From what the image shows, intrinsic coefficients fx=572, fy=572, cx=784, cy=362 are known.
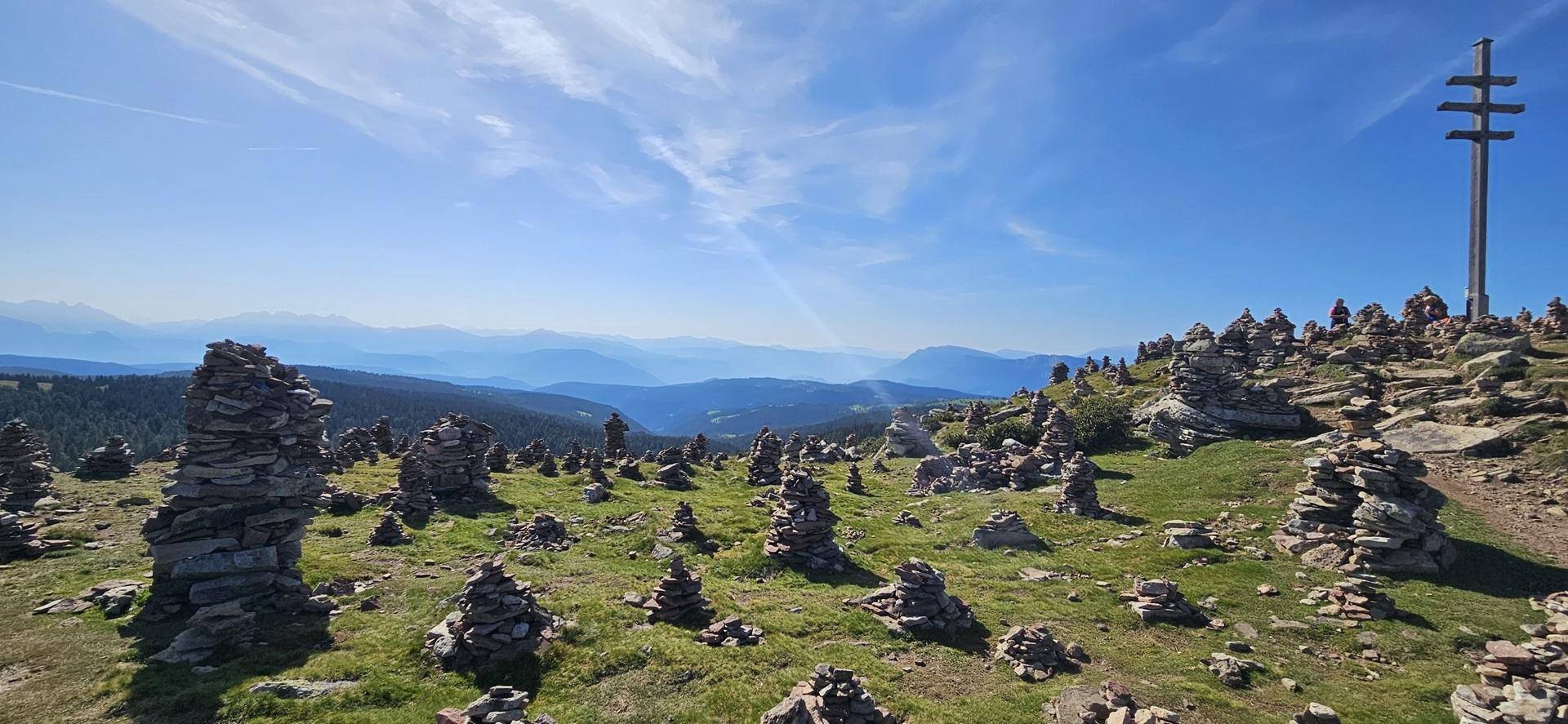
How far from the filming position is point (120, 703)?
1156 centimetres

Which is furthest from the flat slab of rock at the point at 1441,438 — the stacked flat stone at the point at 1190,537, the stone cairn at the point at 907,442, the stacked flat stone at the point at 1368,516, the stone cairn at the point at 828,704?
the stone cairn at the point at 907,442

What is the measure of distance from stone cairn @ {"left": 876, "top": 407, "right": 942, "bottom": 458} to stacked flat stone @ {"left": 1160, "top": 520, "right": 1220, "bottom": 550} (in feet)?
110

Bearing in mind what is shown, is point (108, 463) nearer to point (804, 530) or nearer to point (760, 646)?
point (804, 530)

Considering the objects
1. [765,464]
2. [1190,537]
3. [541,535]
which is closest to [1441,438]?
[1190,537]

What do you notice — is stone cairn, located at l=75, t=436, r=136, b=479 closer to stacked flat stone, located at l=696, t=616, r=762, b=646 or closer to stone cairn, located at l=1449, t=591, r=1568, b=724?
stacked flat stone, located at l=696, t=616, r=762, b=646

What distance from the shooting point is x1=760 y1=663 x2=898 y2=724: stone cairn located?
11648 mm

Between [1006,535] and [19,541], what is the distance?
36918mm

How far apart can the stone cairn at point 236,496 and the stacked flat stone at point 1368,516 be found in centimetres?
3374

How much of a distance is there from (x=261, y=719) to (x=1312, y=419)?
49848mm

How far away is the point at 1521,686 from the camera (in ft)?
36.6

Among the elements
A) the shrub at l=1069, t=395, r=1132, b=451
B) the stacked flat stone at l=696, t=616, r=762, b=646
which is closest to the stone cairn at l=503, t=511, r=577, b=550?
the stacked flat stone at l=696, t=616, r=762, b=646

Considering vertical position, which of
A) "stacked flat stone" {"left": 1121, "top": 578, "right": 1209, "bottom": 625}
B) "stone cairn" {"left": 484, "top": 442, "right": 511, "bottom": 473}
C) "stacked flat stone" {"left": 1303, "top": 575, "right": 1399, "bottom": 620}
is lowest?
"stone cairn" {"left": 484, "top": 442, "right": 511, "bottom": 473}

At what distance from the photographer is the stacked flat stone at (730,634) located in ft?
52.3

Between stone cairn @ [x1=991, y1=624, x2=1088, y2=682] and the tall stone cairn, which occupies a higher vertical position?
the tall stone cairn
